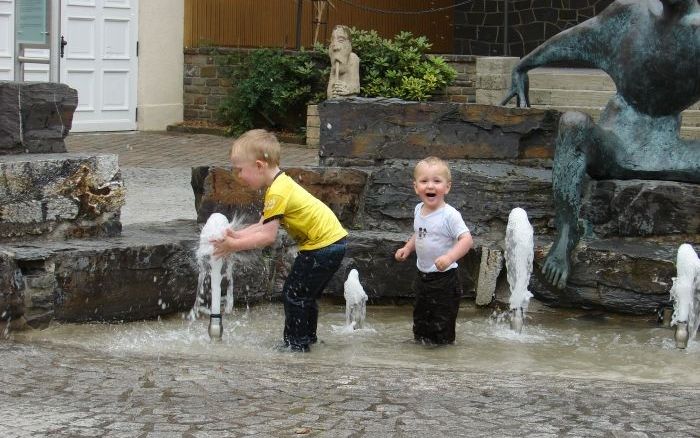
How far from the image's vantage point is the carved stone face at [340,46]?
1555 cm

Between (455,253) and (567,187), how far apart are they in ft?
3.21

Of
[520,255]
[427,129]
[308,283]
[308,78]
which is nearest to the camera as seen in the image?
[308,283]

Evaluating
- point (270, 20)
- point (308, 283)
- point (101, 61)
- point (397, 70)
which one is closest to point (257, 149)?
point (308, 283)

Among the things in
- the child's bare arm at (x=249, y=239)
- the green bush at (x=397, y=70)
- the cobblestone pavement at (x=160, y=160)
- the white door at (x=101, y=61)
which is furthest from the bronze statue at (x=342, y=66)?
the child's bare arm at (x=249, y=239)

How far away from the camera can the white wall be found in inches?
650

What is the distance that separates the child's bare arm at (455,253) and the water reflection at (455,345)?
1.26 ft

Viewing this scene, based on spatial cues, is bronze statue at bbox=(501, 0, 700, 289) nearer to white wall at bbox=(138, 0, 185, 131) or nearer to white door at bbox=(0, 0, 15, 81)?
white door at bbox=(0, 0, 15, 81)

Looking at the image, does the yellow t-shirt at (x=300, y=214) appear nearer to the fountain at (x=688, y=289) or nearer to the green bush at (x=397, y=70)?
the fountain at (x=688, y=289)

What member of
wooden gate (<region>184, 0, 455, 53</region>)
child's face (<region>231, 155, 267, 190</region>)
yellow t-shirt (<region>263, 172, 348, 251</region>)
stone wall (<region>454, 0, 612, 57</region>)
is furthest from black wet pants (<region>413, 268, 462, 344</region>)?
stone wall (<region>454, 0, 612, 57</region>)

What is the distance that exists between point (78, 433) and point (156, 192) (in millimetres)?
6651

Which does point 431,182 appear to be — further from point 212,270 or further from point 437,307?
point 212,270

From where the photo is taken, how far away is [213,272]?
243 inches

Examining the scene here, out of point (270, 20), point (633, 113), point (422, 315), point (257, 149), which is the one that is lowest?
point (422, 315)

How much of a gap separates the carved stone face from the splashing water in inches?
363
